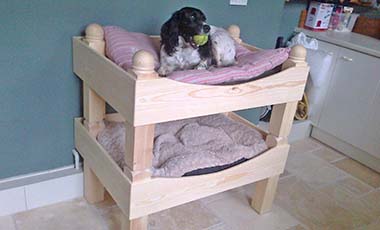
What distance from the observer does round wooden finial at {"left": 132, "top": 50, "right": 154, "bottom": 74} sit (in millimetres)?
1001

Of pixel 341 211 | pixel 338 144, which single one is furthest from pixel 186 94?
pixel 338 144

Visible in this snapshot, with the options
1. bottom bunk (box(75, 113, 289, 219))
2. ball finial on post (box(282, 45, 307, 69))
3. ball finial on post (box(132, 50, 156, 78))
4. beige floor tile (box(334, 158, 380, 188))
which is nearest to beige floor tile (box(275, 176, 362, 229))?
bottom bunk (box(75, 113, 289, 219))

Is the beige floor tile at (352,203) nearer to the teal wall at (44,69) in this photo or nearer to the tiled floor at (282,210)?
the tiled floor at (282,210)

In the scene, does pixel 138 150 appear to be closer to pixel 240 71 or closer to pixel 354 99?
pixel 240 71

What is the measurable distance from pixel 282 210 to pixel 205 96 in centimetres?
90

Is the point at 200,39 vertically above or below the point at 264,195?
above

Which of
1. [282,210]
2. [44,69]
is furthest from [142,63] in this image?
[282,210]

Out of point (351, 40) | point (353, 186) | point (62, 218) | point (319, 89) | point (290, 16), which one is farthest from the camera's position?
point (290, 16)

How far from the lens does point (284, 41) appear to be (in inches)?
99.0

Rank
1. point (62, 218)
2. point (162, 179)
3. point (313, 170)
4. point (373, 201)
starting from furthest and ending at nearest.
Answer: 1. point (313, 170)
2. point (373, 201)
3. point (62, 218)
4. point (162, 179)

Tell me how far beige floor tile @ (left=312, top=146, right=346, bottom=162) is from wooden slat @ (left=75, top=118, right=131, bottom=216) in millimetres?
1532

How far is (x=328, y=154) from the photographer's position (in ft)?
7.77

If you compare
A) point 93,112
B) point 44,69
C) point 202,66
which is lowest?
point 93,112

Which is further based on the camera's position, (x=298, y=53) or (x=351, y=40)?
(x=351, y=40)
